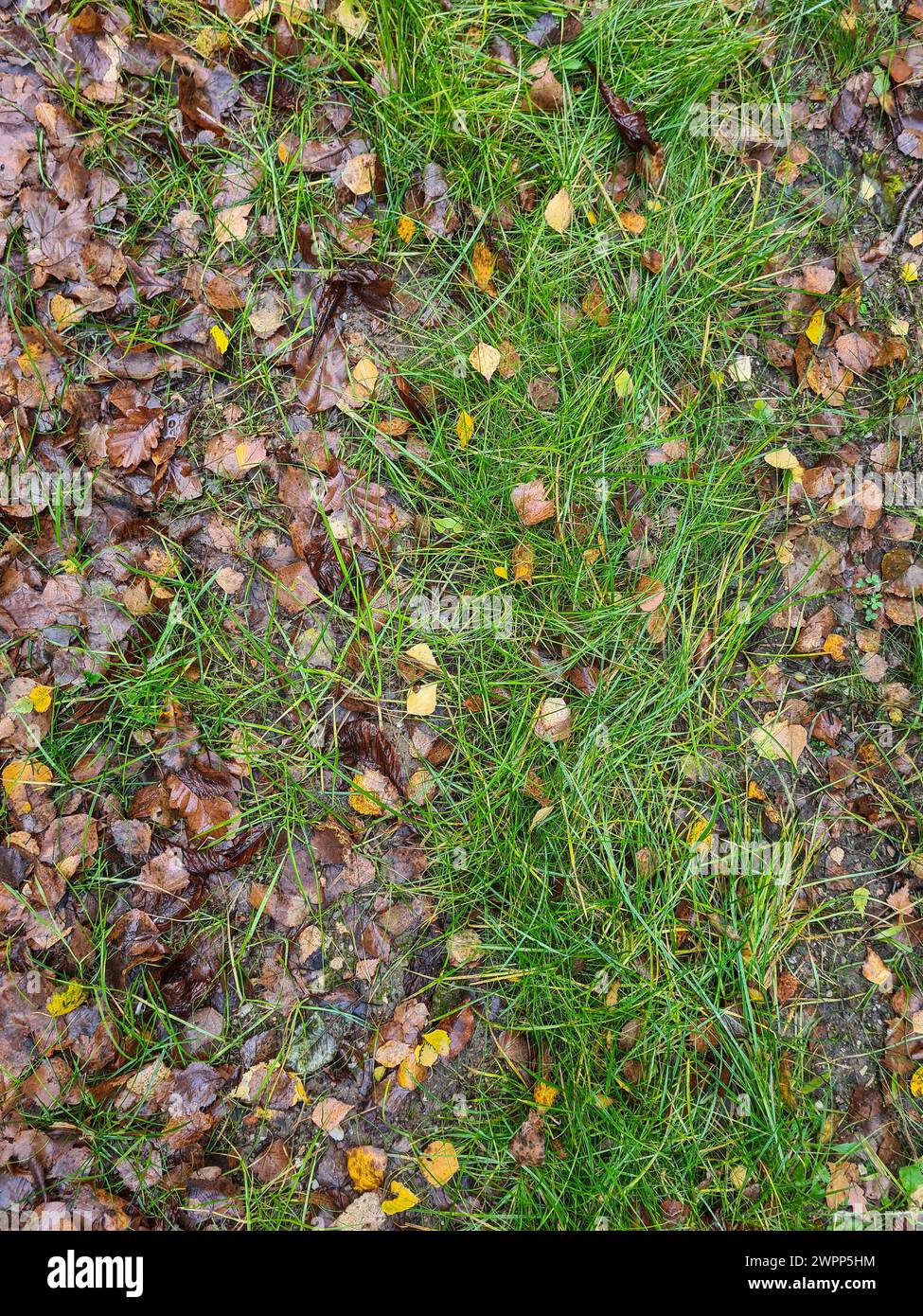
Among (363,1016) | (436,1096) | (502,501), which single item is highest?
(502,501)

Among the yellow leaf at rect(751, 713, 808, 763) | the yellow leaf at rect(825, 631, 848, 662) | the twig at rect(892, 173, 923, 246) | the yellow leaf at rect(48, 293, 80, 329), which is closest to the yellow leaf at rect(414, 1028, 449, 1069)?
the yellow leaf at rect(751, 713, 808, 763)

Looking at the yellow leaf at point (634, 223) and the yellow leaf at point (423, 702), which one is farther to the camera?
the yellow leaf at point (634, 223)

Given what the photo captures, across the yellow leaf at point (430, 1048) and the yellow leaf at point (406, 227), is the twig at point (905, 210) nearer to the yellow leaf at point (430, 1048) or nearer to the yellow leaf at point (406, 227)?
the yellow leaf at point (406, 227)

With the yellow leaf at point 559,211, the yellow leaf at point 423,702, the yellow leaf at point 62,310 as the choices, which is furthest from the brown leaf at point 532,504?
the yellow leaf at point 62,310

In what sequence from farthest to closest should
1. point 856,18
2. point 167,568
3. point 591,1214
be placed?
point 856,18
point 167,568
point 591,1214

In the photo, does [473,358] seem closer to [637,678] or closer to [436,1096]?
[637,678]

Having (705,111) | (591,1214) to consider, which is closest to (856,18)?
(705,111)
